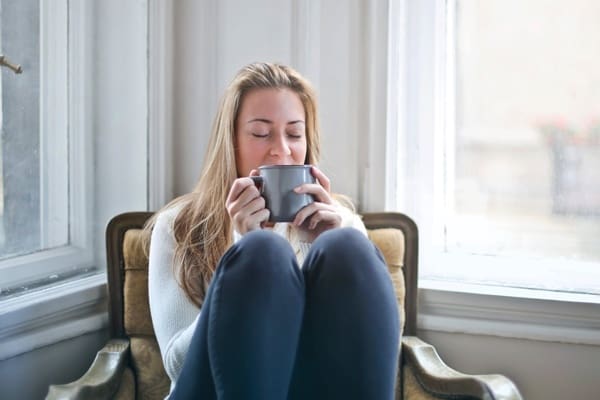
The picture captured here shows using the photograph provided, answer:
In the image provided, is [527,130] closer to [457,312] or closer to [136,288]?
[457,312]

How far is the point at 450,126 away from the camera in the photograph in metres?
1.91

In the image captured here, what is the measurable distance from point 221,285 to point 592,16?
118 centimetres

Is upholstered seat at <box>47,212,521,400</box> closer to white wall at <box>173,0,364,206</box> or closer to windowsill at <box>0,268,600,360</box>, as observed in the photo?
windowsill at <box>0,268,600,360</box>

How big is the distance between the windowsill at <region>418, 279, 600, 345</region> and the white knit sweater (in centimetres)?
41

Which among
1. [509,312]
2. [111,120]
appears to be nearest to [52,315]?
[111,120]

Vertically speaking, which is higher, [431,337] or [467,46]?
[467,46]

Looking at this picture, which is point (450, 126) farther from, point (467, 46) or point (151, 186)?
point (151, 186)

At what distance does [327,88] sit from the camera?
1.84 m

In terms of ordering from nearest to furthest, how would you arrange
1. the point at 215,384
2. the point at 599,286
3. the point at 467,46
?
the point at 215,384 → the point at 599,286 → the point at 467,46

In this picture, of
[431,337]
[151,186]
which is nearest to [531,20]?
[431,337]

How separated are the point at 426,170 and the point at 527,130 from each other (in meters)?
0.27

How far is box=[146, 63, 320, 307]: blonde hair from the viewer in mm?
1505

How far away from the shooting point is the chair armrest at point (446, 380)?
4.06 ft

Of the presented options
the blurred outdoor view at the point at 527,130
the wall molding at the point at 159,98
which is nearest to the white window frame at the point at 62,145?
the wall molding at the point at 159,98
